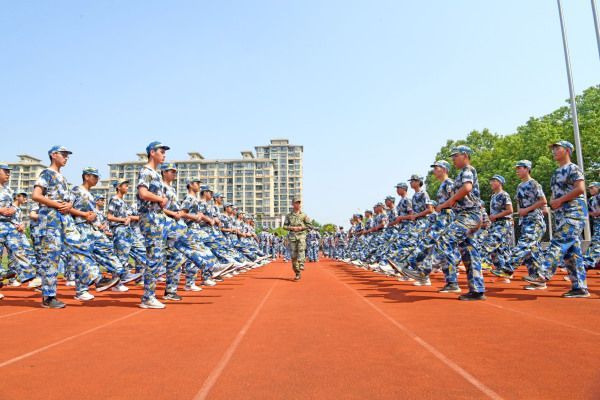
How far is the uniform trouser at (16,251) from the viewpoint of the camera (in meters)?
7.89

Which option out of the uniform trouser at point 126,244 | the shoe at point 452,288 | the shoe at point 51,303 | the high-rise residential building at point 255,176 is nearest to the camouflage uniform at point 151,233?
the shoe at point 51,303

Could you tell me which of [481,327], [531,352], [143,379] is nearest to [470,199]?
[481,327]

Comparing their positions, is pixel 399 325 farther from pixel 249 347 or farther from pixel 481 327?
pixel 249 347

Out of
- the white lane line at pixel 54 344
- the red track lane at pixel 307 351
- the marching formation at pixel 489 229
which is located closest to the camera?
the red track lane at pixel 307 351

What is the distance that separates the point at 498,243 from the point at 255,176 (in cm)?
13296

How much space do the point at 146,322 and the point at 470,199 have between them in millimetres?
5070

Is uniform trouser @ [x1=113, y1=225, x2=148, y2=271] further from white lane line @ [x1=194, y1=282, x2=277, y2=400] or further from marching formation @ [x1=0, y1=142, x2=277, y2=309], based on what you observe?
white lane line @ [x1=194, y1=282, x2=277, y2=400]

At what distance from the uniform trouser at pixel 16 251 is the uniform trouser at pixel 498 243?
986 centimetres

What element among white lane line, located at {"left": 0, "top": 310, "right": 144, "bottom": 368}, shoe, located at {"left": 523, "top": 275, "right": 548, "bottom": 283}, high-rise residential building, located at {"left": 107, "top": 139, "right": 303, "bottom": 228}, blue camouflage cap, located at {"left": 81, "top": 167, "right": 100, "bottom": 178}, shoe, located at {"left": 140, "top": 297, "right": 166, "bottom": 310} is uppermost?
high-rise residential building, located at {"left": 107, "top": 139, "right": 303, "bottom": 228}

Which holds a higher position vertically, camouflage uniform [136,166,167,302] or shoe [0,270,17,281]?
camouflage uniform [136,166,167,302]

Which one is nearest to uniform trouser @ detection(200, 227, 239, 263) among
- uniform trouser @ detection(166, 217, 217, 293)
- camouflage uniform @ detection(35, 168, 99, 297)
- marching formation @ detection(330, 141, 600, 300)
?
uniform trouser @ detection(166, 217, 217, 293)

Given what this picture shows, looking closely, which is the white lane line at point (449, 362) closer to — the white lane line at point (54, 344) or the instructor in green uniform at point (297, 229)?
the white lane line at point (54, 344)

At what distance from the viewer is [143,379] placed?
2.81m

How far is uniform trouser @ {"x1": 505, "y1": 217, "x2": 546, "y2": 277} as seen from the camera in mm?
7789
